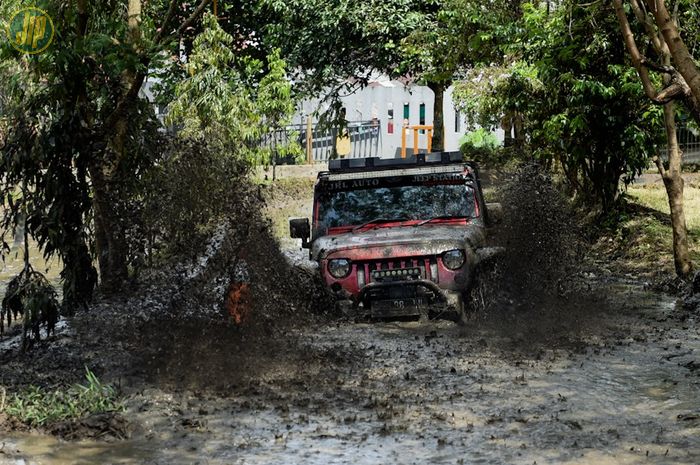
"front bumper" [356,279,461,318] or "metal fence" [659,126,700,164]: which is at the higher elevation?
"metal fence" [659,126,700,164]

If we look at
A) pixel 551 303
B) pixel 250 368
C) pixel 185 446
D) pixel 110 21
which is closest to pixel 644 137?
pixel 551 303

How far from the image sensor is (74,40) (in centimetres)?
1182

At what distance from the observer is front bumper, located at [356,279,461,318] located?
1080cm

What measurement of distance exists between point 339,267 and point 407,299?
77cm

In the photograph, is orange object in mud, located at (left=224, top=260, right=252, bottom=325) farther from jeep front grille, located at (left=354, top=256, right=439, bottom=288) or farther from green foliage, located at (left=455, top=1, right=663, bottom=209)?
green foliage, located at (left=455, top=1, right=663, bottom=209)

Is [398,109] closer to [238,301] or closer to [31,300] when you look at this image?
[238,301]

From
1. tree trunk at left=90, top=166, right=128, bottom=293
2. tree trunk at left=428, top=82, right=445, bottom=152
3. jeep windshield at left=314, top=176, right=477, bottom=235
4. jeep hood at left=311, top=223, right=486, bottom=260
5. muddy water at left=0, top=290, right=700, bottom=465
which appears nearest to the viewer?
muddy water at left=0, top=290, right=700, bottom=465

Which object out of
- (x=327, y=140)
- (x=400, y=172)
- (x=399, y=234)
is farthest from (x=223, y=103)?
(x=327, y=140)

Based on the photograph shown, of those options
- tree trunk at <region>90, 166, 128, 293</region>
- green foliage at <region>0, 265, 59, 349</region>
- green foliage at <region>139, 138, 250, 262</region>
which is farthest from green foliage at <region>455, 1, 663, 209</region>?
green foliage at <region>0, 265, 59, 349</region>

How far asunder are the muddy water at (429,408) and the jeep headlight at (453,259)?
25.0 inches

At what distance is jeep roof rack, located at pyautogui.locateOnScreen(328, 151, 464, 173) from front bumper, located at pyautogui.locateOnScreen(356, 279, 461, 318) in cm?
186

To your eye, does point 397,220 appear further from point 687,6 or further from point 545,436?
point 687,6

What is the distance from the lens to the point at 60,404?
315 inches

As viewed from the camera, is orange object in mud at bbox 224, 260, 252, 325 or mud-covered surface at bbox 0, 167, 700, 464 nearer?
mud-covered surface at bbox 0, 167, 700, 464
